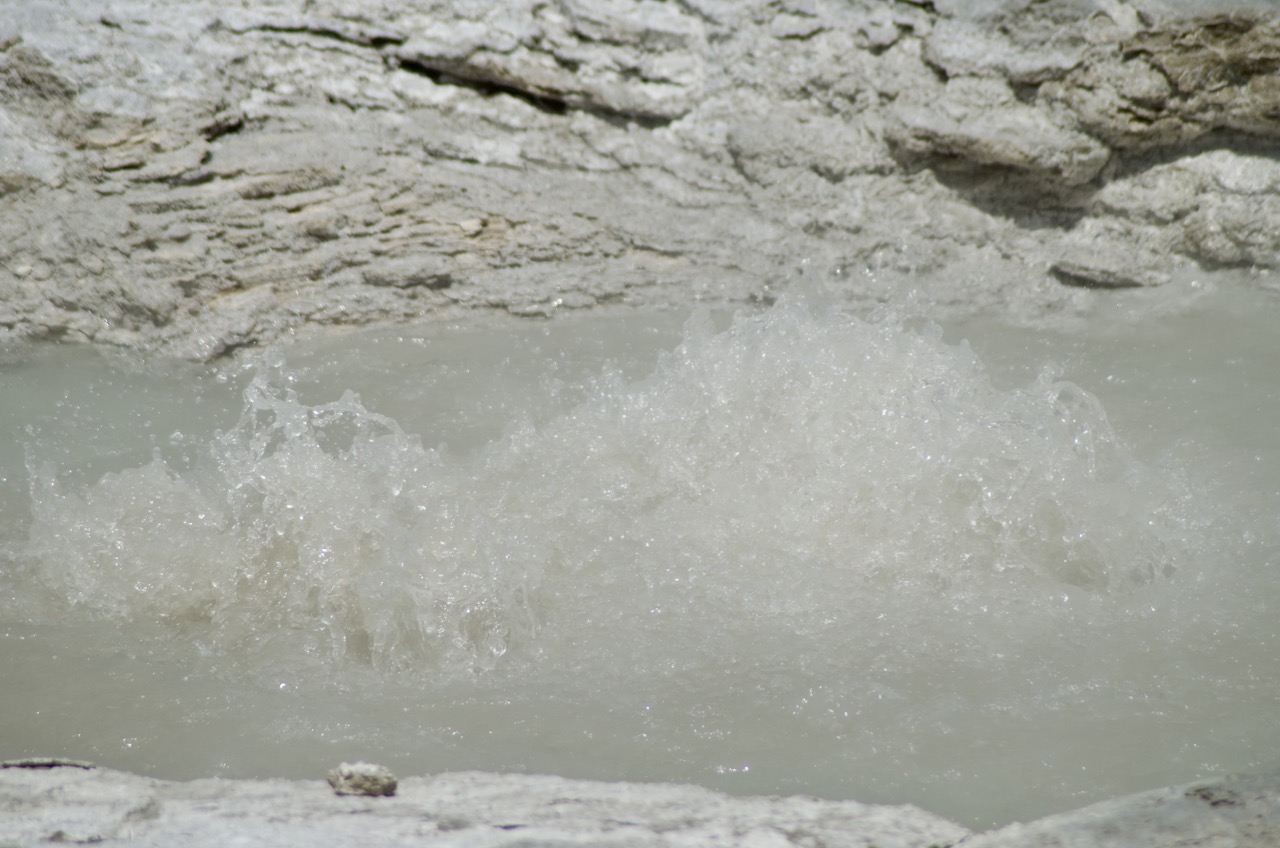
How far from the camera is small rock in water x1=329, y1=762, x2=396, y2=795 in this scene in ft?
4.91

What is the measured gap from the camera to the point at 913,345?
2701mm

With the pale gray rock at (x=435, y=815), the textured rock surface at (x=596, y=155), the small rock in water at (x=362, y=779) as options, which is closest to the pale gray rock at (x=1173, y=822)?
the pale gray rock at (x=435, y=815)

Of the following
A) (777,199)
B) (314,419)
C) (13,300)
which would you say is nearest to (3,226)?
(13,300)

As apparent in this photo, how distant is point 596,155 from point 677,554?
64.9 inches

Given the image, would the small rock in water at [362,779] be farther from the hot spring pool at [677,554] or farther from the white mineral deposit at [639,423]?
the hot spring pool at [677,554]

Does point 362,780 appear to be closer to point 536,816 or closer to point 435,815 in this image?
point 435,815

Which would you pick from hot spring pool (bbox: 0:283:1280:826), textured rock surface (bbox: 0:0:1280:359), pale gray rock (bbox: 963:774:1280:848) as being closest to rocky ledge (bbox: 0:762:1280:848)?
pale gray rock (bbox: 963:774:1280:848)

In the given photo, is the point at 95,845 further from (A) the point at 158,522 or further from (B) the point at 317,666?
(A) the point at 158,522

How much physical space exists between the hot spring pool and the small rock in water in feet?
0.63

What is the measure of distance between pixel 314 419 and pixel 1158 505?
196cm

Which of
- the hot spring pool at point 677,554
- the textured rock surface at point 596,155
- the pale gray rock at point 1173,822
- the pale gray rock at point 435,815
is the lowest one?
the pale gray rock at point 435,815

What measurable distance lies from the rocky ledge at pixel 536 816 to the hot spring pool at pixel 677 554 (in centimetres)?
13

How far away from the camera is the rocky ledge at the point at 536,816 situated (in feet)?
4.27

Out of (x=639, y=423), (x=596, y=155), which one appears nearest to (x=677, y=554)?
(x=639, y=423)
